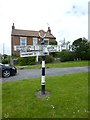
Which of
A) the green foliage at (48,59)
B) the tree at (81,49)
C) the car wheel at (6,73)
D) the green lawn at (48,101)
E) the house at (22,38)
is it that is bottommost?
the green lawn at (48,101)

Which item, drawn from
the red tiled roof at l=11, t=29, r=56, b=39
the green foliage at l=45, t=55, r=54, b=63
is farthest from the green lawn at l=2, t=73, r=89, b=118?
the red tiled roof at l=11, t=29, r=56, b=39

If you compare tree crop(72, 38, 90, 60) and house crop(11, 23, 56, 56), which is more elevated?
house crop(11, 23, 56, 56)

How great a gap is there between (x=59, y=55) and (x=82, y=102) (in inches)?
988

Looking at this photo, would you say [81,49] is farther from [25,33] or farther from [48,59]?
[25,33]

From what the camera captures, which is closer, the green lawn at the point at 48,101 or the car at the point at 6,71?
the green lawn at the point at 48,101

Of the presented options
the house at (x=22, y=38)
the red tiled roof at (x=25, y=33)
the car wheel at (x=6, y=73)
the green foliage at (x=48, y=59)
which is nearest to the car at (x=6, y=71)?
the car wheel at (x=6, y=73)

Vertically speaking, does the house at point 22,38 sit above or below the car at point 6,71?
above

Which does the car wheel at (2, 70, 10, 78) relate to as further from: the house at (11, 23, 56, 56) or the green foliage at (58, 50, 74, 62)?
the house at (11, 23, 56, 56)

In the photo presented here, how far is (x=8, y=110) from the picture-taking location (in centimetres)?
848

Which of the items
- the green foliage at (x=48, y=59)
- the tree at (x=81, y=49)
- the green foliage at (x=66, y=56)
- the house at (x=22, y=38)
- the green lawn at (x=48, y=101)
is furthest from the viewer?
the house at (x=22, y=38)

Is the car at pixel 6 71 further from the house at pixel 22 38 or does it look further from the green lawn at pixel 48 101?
the house at pixel 22 38

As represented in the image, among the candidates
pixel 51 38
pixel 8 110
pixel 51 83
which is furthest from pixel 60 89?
pixel 51 38

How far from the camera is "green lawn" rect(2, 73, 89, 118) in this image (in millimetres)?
8180

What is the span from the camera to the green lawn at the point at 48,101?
8180mm
